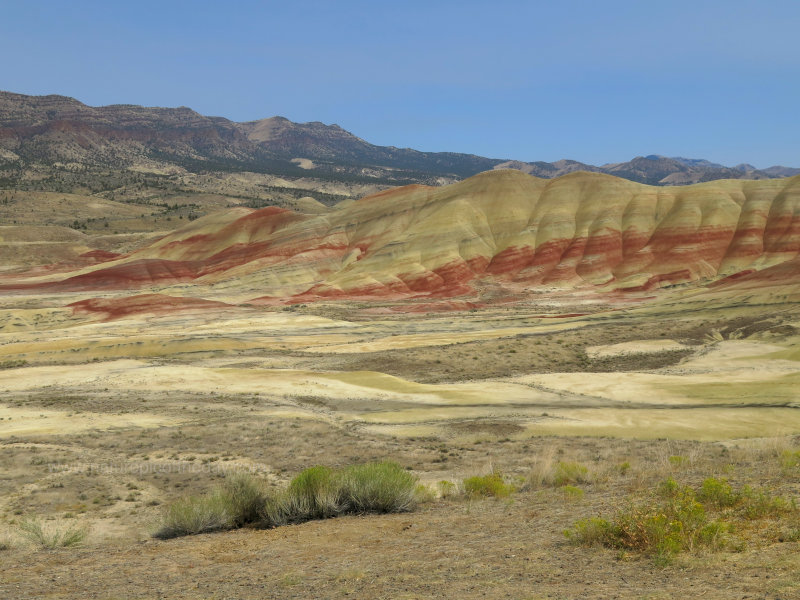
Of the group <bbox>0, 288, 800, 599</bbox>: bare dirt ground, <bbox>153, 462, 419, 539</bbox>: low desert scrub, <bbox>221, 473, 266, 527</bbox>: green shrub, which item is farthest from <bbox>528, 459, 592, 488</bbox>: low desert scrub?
<bbox>221, 473, 266, 527</bbox>: green shrub

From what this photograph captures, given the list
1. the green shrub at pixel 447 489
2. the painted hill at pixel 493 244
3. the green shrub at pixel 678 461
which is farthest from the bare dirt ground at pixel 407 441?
the painted hill at pixel 493 244

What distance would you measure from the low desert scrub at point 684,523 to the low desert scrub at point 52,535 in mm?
9802

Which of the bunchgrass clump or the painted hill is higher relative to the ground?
the painted hill

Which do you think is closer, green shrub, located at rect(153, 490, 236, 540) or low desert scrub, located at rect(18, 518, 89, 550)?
low desert scrub, located at rect(18, 518, 89, 550)

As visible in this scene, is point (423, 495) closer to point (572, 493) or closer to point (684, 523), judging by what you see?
point (572, 493)

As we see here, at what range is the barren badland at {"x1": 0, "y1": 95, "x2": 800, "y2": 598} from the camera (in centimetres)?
934

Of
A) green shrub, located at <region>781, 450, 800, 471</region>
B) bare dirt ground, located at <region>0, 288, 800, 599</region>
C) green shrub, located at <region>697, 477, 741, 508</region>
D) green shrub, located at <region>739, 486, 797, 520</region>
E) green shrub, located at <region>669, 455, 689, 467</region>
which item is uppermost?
green shrub, located at <region>739, 486, 797, 520</region>

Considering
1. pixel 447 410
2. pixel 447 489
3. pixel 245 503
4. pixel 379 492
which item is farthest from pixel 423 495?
pixel 447 410

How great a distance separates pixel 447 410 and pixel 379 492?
646 inches

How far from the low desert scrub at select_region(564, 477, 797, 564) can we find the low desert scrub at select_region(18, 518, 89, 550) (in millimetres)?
9802

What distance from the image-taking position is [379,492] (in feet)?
45.5

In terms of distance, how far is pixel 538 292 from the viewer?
302 ft

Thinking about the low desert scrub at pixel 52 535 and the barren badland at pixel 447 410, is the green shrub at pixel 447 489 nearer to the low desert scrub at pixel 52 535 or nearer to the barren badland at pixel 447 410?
the barren badland at pixel 447 410

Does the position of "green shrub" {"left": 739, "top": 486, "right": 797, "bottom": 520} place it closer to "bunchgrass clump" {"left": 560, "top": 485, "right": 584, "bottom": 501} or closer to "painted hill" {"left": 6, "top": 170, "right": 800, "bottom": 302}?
"bunchgrass clump" {"left": 560, "top": 485, "right": 584, "bottom": 501}
